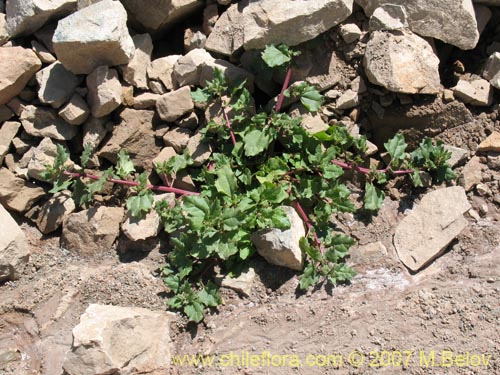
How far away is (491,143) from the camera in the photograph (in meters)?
4.81

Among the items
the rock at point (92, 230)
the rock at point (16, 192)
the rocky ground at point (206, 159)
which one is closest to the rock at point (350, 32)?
the rocky ground at point (206, 159)

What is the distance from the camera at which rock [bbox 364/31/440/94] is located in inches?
188

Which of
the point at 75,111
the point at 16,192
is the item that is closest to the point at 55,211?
the point at 16,192

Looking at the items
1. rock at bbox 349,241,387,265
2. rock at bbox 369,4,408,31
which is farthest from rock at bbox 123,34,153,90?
rock at bbox 349,241,387,265

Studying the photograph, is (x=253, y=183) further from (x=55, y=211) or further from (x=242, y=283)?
(x=55, y=211)

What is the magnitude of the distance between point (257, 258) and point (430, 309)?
1285 millimetres

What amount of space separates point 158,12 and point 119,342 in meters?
2.83

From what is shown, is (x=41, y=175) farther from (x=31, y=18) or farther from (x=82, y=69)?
(x=31, y=18)

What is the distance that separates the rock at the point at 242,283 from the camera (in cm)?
442

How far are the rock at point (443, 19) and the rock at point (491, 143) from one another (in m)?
0.75

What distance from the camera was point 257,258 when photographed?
459cm

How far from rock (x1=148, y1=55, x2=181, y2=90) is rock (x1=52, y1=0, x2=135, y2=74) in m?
0.27

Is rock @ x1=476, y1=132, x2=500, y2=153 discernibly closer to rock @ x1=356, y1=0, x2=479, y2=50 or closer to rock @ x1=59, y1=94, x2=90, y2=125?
rock @ x1=356, y1=0, x2=479, y2=50

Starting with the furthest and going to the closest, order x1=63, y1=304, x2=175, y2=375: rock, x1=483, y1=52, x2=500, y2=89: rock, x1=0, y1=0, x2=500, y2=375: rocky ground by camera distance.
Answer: x1=483, y1=52, x2=500, y2=89: rock, x1=0, y1=0, x2=500, y2=375: rocky ground, x1=63, y1=304, x2=175, y2=375: rock
